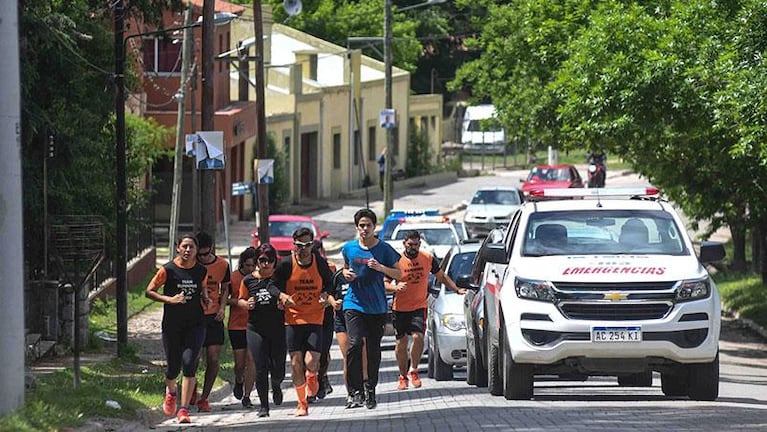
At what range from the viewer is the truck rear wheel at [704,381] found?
14.3m

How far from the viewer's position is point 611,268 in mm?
13867

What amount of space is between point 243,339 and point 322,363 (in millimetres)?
1202

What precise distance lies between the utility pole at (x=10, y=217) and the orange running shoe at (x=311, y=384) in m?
4.01

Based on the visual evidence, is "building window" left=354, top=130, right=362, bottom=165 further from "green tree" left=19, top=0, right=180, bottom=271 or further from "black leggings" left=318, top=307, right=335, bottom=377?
"black leggings" left=318, top=307, right=335, bottom=377

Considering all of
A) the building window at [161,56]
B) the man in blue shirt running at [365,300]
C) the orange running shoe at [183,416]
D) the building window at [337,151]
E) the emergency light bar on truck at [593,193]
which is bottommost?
the orange running shoe at [183,416]

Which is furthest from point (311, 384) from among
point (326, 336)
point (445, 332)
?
point (445, 332)

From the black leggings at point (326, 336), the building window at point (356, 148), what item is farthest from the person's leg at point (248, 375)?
the building window at point (356, 148)

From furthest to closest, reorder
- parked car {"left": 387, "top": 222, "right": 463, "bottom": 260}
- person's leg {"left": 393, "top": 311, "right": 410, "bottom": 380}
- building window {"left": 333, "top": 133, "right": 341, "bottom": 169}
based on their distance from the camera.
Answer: building window {"left": 333, "top": 133, "right": 341, "bottom": 169}
parked car {"left": 387, "top": 222, "right": 463, "bottom": 260}
person's leg {"left": 393, "top": 311, "right": 410, "bottom": 380}

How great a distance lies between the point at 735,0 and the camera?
21.1m

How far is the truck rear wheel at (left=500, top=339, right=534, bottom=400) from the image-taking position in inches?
562

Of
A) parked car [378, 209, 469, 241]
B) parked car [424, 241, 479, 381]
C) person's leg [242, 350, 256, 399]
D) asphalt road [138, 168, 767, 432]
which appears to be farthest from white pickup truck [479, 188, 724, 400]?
parked car [378, 209, 469, 241]

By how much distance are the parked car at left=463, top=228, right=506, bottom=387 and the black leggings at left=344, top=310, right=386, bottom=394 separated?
134cm

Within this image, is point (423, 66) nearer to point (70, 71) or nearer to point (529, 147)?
point (529, 147)

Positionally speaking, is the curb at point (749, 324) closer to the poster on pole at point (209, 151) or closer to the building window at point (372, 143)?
the poster on pole at point (209, 151)
